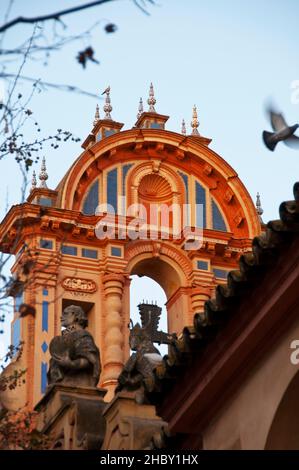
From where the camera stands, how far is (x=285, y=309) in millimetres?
11961

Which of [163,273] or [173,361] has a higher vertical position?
[163,273]

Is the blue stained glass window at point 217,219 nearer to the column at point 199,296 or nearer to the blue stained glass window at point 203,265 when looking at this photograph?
the blue stained glass window at point 203,265

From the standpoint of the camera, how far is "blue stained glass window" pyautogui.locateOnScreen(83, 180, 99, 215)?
28922mm

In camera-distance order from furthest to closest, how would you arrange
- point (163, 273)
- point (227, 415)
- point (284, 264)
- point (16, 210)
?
1. point (163, 273)
2. point (16, 210)
3. point (227, 415)
4. point (284, 264)

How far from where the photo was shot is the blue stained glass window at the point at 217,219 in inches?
1172

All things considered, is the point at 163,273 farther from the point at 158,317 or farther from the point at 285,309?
the point at 285,309

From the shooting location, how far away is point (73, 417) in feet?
53.8

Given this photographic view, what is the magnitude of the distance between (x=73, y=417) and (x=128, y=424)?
139 centimetres

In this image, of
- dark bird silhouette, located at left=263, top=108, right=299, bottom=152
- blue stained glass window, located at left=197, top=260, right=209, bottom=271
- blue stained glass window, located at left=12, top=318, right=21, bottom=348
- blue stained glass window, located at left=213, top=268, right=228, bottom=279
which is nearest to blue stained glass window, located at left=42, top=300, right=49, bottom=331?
A: blue stained glass window, located at left=12, top=318, right=21, bottom=348

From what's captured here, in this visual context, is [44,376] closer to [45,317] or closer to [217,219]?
[45,317]

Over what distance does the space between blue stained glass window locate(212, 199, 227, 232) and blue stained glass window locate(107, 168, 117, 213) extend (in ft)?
7.89
